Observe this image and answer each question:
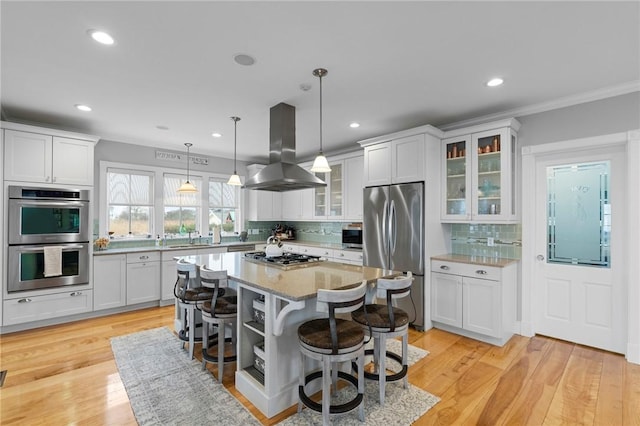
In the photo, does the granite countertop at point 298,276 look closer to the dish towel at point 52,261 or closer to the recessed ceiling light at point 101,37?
the recessed ceiling light at point 101,37

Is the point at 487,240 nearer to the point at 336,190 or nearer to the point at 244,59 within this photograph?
the point at 336,190

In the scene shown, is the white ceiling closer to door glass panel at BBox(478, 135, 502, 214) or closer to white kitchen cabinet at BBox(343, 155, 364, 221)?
door glass panel at BBox(478, 135, 502, 214)

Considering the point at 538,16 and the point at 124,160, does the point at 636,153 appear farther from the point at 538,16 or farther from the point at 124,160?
the point at 124,160

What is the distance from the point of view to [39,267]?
390 cm

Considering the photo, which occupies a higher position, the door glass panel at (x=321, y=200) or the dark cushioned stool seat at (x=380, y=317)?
the door glass panel at (x=321, y=200)

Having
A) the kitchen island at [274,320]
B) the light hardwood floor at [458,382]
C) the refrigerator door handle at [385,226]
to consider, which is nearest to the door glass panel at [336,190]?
the refrigerator door handle at [385,226]

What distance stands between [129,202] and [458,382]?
17.7 feet

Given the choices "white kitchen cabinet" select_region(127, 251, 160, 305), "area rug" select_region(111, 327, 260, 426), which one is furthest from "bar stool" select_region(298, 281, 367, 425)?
"white kitchen cabinet" select_region(127, 251, 160, 305)

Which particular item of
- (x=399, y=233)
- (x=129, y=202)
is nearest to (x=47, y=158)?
(x=129, y=202)

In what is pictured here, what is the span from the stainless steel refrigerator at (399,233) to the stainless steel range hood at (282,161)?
1238 mm

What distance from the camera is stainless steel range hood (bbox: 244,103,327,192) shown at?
317cm

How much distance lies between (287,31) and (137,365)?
3259mm

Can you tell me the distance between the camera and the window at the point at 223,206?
20.2ft

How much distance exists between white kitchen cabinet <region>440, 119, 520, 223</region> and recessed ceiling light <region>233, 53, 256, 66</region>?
108 inches
